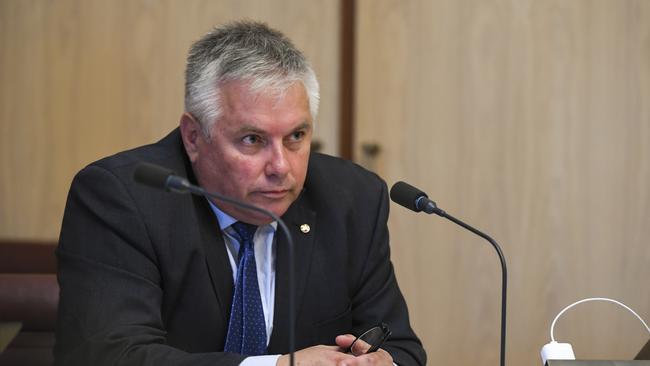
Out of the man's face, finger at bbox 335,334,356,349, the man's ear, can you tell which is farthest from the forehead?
finger at bbox 335,334,356,349

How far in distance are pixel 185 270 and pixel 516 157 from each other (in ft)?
6.47

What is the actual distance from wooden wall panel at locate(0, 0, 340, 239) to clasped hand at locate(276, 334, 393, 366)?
197 cm

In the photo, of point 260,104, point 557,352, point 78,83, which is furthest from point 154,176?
point 78,83

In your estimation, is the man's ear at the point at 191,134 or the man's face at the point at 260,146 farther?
the man's ear at the point at 191,134

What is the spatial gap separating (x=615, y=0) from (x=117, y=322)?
2519 mm

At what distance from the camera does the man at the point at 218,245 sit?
6.72 feet

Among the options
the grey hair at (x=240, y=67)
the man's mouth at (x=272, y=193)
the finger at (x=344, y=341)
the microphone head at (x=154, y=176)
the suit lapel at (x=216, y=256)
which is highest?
the grey hair at (x=240, y=67)

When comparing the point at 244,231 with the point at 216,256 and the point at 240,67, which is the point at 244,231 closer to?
the point at 216,256

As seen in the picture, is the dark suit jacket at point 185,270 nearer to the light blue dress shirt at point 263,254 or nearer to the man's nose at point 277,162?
the light blue dress shirt at point 263,254

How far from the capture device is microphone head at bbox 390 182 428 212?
2.02 metres

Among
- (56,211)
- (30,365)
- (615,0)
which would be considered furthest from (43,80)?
(615,0)

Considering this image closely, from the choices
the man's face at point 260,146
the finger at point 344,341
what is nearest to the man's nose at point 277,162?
the man's face at point 260,146

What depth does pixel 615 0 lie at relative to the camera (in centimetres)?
376

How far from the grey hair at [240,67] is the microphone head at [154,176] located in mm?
449
